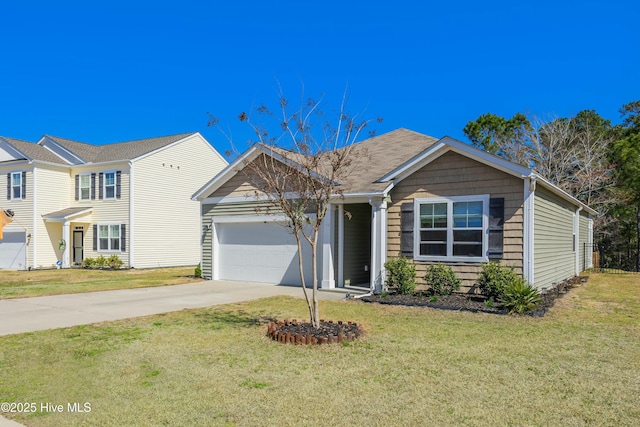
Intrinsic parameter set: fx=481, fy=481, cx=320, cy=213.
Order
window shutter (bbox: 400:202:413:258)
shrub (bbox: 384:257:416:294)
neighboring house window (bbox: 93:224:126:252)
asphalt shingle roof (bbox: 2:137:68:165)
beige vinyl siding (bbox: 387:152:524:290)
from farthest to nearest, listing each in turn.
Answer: asphalt shingle roof (bbox: 2:137:68:165), neighboring house window (bbox: 93:224:126:252), window shutter (bbox: 400:202:413:258), shrub (bbox: 384:257:416:294), beige vinyl siding (bbox: 387:152:524:290)

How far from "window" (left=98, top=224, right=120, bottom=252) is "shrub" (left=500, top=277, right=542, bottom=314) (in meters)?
19.5

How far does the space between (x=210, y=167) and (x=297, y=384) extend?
2349 cm

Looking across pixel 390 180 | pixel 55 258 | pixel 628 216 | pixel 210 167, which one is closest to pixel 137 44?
pixel 210 167

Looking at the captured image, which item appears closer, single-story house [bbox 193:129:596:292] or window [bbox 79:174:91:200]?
single-story house [bbox 193:129:596:292]

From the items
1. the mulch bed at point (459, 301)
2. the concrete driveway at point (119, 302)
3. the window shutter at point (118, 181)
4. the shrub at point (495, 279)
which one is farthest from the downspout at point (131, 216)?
the shrub at point (495, 279)

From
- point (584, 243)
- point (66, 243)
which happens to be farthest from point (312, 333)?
point (66, 243)

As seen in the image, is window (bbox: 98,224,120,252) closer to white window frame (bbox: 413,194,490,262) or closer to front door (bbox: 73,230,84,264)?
front door (bbox: 73,230,84,264)

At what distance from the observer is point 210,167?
90.4 feet

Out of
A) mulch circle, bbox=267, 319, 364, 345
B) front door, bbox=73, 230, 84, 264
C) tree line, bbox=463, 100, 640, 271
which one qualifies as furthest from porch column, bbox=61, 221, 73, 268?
tree line, bbox=463, 100, 640, 271

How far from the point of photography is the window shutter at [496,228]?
10984 mm

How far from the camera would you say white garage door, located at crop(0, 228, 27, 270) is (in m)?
24.7

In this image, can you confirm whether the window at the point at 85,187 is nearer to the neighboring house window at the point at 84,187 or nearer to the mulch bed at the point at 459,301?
the neighboring house window at the point at 84,187

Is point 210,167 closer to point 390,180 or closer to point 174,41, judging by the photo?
point 174,41

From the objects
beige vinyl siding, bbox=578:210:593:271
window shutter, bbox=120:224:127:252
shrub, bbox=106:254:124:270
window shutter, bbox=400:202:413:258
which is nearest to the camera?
window shutter, bbox=400:202:413:258
